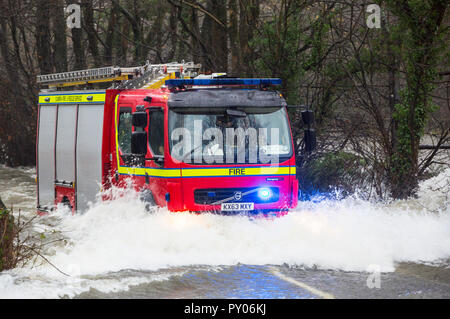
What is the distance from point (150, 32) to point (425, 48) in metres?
19.7

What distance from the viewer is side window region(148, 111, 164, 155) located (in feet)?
40.0

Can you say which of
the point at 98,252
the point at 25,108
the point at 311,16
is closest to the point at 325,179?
the point at 311,16

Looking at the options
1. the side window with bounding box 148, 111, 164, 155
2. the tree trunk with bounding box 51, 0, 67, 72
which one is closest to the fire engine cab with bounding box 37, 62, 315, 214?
the side window with bounding box 148, 111, 164, 155

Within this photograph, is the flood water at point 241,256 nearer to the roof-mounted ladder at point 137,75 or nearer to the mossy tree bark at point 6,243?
the mossy tree bark at point 6,243

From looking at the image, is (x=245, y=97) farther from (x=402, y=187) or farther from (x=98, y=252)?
(x=402, y=187)

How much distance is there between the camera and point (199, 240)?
11.5m

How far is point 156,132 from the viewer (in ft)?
40.5

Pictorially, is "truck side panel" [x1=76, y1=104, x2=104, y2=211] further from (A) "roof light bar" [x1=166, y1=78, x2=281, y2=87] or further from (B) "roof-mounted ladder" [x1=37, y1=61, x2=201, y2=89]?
(A) "roof light bar" [x1=166, y1=78, x2=281, y2=87]

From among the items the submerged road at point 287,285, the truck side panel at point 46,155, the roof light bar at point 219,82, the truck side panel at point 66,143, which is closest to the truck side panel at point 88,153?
the truck side panel at point 66,143

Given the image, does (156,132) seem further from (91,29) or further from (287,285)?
(91,29)

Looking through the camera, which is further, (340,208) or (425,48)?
(425,48)

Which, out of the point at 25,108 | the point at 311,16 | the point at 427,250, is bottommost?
the point at 427,250

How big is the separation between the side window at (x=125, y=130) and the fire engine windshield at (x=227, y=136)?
5.80ft

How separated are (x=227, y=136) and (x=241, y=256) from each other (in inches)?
80.4
